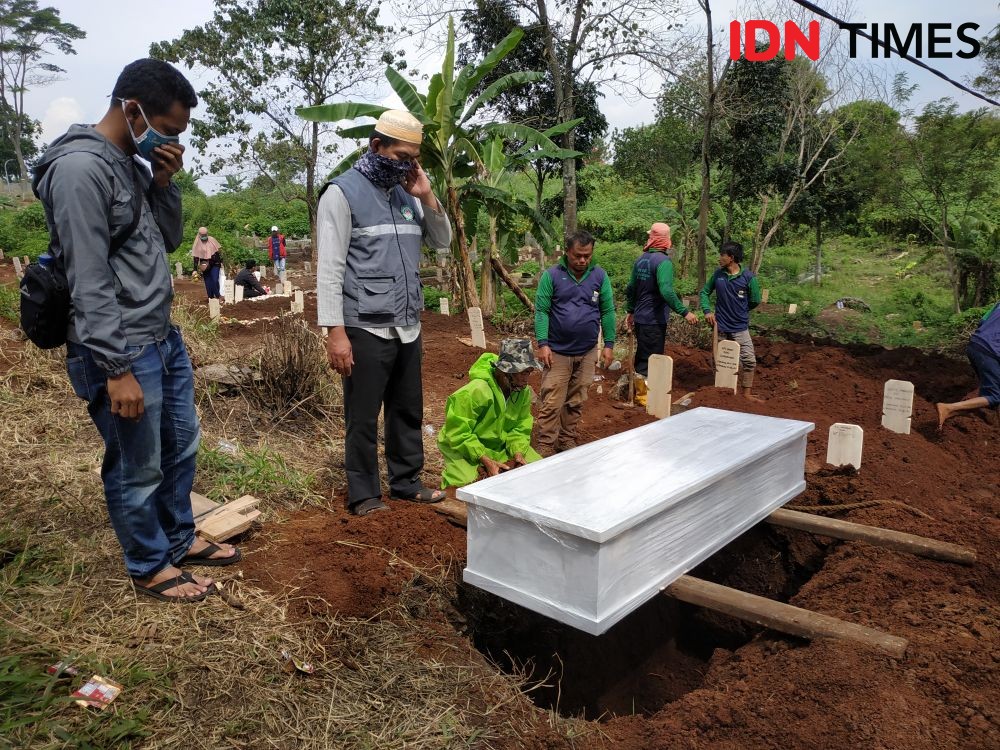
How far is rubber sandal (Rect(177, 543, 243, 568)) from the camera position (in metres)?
3.07

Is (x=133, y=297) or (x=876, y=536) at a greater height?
(x=133, y=297)

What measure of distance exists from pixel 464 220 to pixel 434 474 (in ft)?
20.3

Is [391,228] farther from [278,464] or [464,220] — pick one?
[464,220]

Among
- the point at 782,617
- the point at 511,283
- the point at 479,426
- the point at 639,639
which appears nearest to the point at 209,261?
the point at 511,283

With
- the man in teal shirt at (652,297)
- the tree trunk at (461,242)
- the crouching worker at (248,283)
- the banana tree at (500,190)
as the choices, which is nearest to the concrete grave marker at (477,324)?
the tree trunk at (461,242)

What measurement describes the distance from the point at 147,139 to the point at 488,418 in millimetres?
2230

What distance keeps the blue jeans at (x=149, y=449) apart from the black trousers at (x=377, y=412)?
869mm

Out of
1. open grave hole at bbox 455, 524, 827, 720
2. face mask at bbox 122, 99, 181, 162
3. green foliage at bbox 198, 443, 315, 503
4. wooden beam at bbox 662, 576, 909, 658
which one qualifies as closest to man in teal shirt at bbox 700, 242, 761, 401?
open grave hole at bbox 455, 524, 827, 720

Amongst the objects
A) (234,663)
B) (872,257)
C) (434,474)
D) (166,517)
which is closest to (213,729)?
(234,663)

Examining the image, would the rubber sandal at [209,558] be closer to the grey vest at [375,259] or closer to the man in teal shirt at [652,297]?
the grey vest at [375,259]

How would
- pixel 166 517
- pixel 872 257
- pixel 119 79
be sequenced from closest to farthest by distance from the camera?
1. pixel 119 79
2. pixel 166 517
3. pixel 872 257

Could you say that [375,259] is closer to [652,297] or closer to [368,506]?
[368,506]

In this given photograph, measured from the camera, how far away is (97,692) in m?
2.22

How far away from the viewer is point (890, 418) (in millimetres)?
5168
